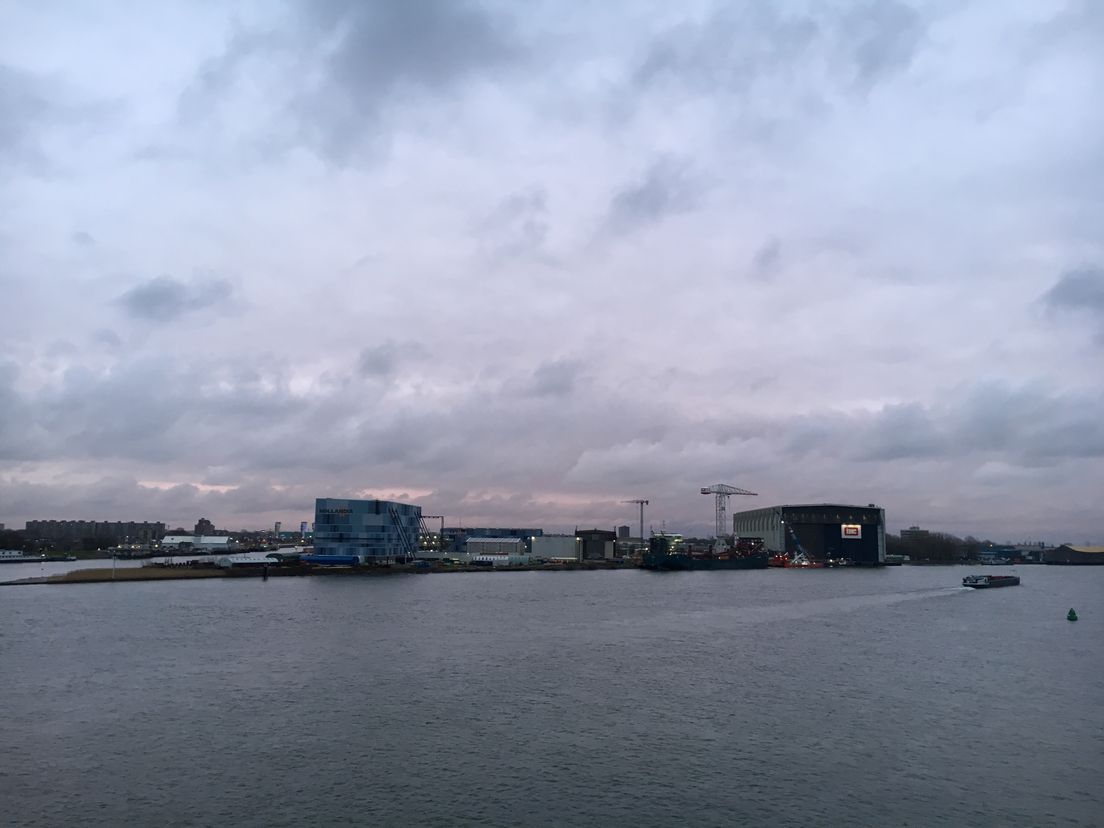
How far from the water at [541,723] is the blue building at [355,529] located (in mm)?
68263

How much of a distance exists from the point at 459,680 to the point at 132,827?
2139 cm

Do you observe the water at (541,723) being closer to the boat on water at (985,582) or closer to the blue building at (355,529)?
the blue building at (355,529)

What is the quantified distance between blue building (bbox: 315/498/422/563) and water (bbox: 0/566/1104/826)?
68263 millimetres

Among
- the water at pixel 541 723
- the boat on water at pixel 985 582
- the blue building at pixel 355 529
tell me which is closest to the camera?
the water at pixel 541 723

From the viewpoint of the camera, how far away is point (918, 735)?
33.5 metres

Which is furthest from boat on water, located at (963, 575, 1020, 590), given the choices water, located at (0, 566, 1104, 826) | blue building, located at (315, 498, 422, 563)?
blue building, located at (315, 498, 422, 563)

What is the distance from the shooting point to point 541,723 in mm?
34125

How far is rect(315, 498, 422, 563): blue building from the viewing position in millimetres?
138250

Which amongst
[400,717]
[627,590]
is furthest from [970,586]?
[400,717]

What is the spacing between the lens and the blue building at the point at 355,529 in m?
138

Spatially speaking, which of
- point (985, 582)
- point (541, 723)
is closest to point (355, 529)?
point (541, 723)

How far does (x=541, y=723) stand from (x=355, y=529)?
Answer: 4383 inches

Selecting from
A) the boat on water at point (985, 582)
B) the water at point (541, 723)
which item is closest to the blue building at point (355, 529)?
the water at point (541, 723)

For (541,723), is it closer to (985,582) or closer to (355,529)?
(355,529)
